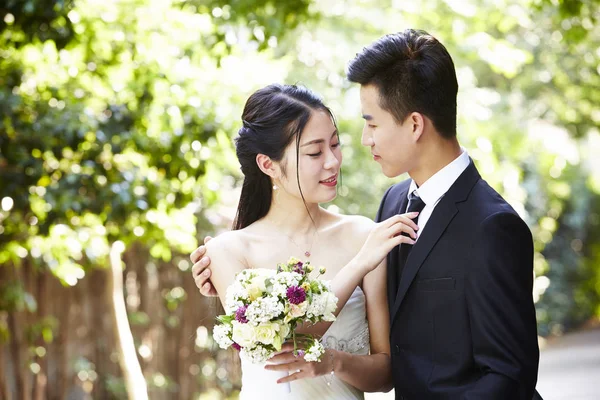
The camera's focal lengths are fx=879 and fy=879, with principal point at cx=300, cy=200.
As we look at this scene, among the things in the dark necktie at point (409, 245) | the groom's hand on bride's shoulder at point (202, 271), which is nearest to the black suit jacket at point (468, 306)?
the dark necktie at point (409, 245)

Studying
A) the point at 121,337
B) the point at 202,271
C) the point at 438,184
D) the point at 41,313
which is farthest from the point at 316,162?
the point at 41,313

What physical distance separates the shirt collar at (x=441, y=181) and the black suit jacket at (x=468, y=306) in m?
0.03

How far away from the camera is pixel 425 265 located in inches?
109

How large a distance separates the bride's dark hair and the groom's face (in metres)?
0.33

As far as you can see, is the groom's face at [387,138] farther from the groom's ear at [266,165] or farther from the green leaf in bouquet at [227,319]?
the green leaf in bouquet at [227,319]

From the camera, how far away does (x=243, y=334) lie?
2.56m

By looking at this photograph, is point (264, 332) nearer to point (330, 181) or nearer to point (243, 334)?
point (243, 334)

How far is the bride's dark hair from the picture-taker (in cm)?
313

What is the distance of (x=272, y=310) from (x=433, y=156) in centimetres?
76

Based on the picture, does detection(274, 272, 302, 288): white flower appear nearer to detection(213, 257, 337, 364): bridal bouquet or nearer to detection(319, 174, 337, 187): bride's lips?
detection(213, 257, 337, 364): bridal bouquet

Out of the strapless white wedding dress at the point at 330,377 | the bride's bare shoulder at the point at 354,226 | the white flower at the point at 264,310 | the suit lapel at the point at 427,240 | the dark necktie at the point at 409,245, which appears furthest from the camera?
the bride's bare shoulder at the point at 354,226

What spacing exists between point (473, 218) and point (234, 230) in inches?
40.7

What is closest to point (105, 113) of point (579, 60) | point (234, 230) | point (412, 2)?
point (234, 230)

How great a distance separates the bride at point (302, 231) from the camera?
307 centimetres
